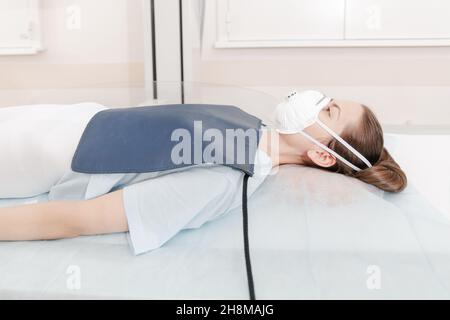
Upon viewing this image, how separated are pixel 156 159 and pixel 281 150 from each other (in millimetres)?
358

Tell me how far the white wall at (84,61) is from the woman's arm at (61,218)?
85cm

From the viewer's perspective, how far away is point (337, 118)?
1.15 m

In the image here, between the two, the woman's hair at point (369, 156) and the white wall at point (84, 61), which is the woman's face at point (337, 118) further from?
the white wall at point (84, 61)

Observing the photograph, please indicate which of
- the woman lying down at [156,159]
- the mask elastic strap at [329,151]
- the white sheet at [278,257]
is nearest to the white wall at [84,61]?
the woman lying down at [156,159]

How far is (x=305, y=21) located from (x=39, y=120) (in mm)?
911

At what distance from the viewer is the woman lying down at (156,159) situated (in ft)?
2.97

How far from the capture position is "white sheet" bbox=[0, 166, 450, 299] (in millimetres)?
789

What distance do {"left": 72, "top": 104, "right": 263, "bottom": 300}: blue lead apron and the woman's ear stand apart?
0.15 m

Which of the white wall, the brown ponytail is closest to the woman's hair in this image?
the brown ponytail

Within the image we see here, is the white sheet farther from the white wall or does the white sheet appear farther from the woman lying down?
the white wall

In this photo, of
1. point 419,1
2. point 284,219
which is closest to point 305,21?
point 419,1

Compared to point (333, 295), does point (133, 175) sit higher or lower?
higher
